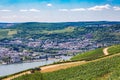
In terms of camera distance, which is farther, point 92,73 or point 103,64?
point 103,64

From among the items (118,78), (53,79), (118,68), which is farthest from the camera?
(53,79)

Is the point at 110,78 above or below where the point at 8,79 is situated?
above

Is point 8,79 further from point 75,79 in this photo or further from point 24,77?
point 75,79

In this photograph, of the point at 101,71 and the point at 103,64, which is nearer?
the point at 101,71

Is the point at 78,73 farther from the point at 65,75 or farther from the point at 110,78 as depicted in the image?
the point at 110,78

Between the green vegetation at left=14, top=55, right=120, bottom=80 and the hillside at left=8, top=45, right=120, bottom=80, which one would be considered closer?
the hillside at left=8, top=45, right=120, bottom=80

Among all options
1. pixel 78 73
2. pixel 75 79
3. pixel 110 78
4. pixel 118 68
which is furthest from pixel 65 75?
pixel 110 78

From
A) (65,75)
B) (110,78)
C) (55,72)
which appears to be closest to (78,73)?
(65,75)

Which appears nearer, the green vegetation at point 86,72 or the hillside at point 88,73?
the hillside at point 88,73

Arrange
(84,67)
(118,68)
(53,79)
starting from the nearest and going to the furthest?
(118,68) → (53,79) → (84,67)

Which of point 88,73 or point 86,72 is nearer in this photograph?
point 88,73
